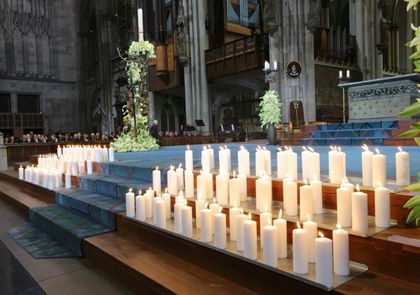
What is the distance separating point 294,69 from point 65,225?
35.1 ft

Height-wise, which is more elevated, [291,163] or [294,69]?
[294,69]

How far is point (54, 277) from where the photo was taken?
123 inches

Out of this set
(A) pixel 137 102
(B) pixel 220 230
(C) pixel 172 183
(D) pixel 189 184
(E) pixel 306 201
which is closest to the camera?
(E) pixel 306 201

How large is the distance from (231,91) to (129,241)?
1573cm

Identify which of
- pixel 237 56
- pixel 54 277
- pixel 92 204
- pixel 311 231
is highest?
pixel 237 56

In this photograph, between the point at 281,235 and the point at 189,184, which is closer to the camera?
the point at 281,235

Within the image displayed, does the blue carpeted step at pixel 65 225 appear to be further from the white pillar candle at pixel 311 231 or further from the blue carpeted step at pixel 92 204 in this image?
the white pillar candle at pixel 311 231

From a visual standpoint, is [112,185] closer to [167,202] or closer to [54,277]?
[167,202]

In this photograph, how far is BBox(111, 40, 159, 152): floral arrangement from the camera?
766 centimetres

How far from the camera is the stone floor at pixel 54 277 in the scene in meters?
2.86

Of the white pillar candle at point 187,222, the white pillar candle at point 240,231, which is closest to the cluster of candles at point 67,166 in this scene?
the white pillar candle at point 187,222

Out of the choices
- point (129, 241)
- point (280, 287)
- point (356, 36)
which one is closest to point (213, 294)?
point (280, 287)

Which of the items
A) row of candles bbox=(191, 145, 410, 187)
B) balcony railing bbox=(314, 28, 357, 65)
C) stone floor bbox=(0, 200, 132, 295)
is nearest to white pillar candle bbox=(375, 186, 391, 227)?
row of candles bbox=(191, 145, 410, 187)

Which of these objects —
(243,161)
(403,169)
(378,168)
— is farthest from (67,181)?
(403,169)
